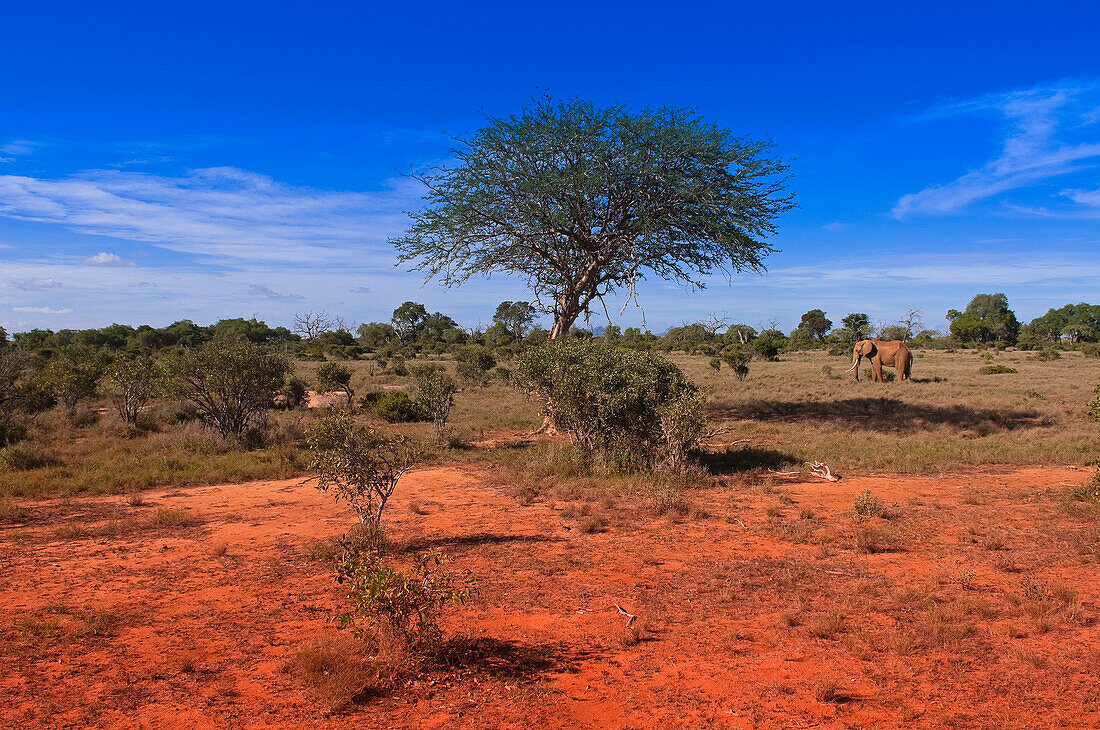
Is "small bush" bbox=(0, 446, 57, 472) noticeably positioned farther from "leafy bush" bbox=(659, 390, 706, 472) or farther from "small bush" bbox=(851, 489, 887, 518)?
"small bush" bbox=(851, 489, 887, 518)

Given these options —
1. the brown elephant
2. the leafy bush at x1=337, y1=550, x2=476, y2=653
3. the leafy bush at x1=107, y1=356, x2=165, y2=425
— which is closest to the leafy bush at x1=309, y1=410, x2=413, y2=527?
the leafy bush at x1=337, y1=550, x2=476, y2=653

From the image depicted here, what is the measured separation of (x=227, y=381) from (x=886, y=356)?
27.1m

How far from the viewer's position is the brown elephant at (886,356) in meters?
26.7

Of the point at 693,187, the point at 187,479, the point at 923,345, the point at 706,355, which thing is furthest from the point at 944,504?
the point at 923,345

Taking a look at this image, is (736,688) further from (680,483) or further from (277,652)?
(680,483)

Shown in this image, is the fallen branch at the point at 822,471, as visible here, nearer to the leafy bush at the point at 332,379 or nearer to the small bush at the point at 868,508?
the small bush at the point at 868,508

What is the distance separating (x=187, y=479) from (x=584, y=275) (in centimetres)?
1151

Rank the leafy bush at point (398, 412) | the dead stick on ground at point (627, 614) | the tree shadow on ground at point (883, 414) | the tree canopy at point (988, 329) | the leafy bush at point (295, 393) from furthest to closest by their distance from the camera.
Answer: the tree canopy at point (988, 329) → the leafy bush at point (295, 393) → the leafy bush at point (398, 412) → the tree shadow on ground at point (883, 414) → the dead stick on ground at point (627, 614)

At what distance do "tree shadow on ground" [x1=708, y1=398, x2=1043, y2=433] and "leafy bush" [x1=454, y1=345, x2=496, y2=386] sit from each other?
38.7 ft

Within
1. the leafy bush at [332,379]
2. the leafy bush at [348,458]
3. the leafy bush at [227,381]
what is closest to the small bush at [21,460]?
the leafy bush at [227,381]

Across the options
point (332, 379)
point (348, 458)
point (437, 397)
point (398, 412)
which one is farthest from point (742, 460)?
point (332, 379)

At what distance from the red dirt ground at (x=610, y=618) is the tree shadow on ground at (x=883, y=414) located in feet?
25.9

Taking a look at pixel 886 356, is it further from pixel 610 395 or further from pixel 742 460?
pixel 610 395

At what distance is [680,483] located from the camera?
10.5 m
